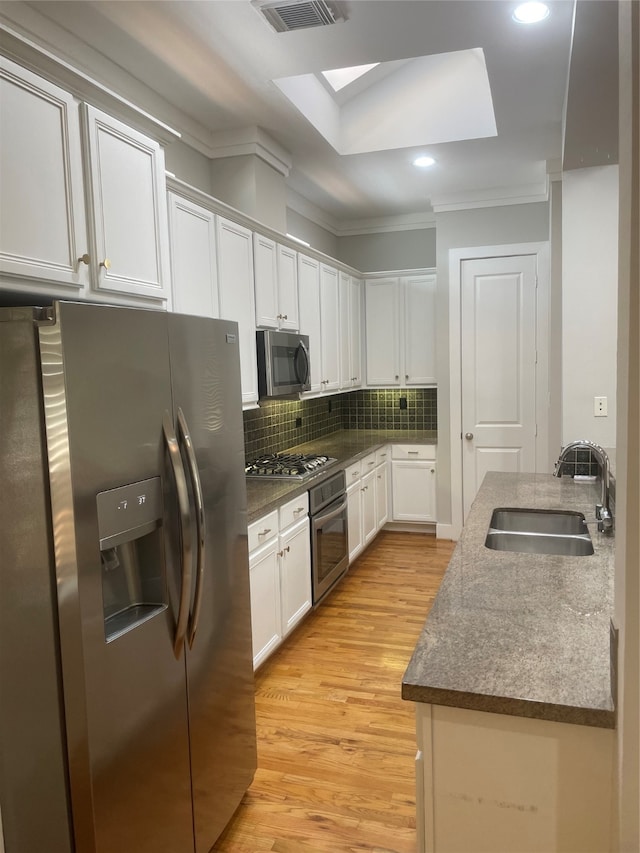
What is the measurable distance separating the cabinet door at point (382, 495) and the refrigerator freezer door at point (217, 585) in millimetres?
3136

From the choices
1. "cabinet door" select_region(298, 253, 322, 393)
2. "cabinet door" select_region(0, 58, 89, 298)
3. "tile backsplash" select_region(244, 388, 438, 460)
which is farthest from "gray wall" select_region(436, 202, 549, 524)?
"cabinet door" select_region(0, 58, 89, 298)

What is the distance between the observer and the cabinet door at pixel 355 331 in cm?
547

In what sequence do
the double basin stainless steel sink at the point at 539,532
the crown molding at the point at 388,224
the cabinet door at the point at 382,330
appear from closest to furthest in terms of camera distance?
the double basin stainless steel sink at the point at 539,532
the cabinet door at the point at 382,330
the crown molding at the point at 388,224

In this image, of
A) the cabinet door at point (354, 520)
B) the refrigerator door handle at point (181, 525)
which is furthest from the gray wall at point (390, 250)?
the refrigerator door handle at point (181, 525)

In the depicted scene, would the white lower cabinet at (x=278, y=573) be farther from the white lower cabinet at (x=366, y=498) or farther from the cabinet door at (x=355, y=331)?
the cabinet door at (x=355, y=331)

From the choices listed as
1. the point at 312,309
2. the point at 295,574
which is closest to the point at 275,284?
the point at 312,309

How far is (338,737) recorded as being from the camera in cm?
265

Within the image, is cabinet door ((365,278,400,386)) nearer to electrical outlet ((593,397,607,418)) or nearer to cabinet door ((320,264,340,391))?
cabinet door ((320,264,340,391))

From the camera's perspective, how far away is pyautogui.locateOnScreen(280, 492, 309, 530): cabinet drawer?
10.8 feet

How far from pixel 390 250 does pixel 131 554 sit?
4912mm

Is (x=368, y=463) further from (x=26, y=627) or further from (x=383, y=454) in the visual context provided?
(x=26, y=627)

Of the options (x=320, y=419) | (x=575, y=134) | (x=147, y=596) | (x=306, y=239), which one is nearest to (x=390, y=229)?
(x=306, y=239)

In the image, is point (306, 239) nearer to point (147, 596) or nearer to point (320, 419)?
point (320, 419)

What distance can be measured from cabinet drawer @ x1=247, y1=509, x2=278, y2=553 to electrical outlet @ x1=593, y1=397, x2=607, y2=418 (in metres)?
1.77
